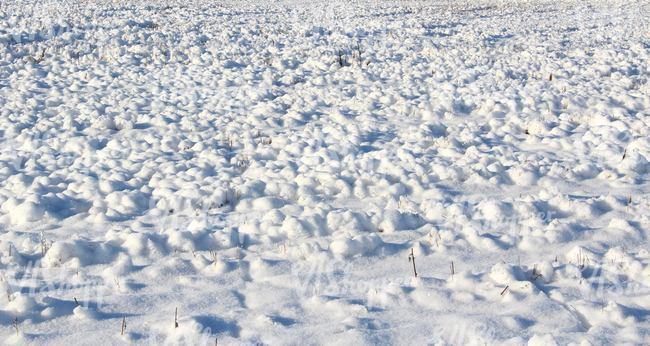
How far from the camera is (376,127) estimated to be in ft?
20.7

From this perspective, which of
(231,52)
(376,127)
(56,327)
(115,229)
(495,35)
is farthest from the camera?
(495,35)

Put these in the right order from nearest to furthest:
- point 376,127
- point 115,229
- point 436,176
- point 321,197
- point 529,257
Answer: point 529,257
point 115,229
point 321,197
point 436,176
point 376,127

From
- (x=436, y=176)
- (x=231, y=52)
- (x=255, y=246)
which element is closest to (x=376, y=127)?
(x=436, y=176)

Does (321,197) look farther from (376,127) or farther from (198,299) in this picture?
(376,127)

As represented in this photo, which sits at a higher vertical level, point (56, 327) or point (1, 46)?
point (1, 46)

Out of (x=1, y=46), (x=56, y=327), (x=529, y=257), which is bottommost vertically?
(x=529, y=257)

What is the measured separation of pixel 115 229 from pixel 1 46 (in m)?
8.53

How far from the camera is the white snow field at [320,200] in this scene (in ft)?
8.70

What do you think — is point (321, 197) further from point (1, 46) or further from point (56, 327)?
point (1, 46)

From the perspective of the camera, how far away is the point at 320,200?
14.1 ft

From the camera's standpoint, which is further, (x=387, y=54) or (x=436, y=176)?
(x=387, y=54)

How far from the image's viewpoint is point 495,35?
1365 centimetres

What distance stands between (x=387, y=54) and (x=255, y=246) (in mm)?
8348

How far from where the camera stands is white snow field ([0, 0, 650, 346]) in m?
2.65
